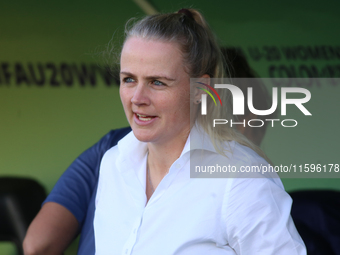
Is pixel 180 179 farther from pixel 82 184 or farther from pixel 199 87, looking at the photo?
pixel 82 184

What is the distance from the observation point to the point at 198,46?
5.42ft

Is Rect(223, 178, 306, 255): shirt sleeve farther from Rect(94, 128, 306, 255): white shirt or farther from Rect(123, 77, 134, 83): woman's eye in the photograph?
Rect(123, 77, 134, 83): woman's eye

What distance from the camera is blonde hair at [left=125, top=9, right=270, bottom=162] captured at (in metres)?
1.60

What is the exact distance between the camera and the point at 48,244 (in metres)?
2.21

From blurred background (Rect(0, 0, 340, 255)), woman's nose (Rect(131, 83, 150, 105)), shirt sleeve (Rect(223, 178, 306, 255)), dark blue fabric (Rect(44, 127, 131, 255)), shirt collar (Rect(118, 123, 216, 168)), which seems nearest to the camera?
shirt sleeve (Rect(223, 178, 306, 255))

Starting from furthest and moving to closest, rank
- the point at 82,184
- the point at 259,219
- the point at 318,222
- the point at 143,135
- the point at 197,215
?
the point at 318,222 → the point at 82,184 → the point at 143,135 → the point at 197,215 → the point at 259,219

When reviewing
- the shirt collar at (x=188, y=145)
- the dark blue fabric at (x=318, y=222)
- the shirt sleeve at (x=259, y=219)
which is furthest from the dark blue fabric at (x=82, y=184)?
the dark blue fabric at (x=318, y=222)

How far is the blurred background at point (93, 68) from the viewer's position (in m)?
3.45

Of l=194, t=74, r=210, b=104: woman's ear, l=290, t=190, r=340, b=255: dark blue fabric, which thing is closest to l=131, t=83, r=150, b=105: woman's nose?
l=194, t=74, r=210, b=104: woman's ear

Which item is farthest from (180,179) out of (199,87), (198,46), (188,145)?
(198,46)

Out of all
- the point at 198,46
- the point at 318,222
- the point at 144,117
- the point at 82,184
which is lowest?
the point at 318,222

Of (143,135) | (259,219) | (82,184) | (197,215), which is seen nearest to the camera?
(259,219)

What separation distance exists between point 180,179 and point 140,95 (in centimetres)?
39

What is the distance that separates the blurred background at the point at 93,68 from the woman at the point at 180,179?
1.80m
